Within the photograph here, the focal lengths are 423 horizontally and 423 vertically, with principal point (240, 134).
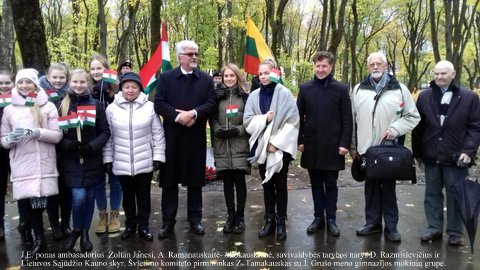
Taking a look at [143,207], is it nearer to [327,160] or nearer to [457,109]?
[327,160]

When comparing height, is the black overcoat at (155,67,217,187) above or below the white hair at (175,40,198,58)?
below

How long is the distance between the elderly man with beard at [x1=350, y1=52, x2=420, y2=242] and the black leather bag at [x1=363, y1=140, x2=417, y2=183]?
0.53 feet

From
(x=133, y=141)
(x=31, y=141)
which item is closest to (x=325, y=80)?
(x=133, y=141)

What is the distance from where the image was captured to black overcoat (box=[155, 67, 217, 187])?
490 cm

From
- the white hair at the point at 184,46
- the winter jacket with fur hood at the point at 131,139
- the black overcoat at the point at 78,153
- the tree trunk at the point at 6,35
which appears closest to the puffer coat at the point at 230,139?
the white hair at the point at 184,46

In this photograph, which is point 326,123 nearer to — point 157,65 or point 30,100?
point 157,65

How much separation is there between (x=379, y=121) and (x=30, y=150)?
12.2ft

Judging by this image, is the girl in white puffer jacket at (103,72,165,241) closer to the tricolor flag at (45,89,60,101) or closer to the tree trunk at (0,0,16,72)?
the tricolor flag at (45,89,60,101)

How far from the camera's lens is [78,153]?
4.49 meters

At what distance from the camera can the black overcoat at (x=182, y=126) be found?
4902 millimetres

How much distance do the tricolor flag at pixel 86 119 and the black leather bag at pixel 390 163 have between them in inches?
119

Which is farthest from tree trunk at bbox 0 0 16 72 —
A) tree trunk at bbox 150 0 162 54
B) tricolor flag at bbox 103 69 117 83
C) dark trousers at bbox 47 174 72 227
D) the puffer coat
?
the puffer coat

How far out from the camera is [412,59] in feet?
100

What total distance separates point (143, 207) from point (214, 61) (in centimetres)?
2481
